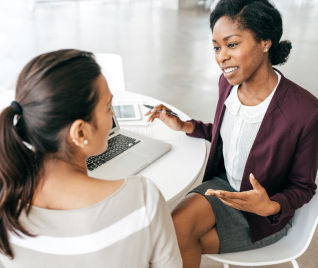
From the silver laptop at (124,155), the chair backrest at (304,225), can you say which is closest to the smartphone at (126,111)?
the silver laptop at (124,155)

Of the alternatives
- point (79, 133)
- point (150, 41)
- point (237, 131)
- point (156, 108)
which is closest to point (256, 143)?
point (237, 131)

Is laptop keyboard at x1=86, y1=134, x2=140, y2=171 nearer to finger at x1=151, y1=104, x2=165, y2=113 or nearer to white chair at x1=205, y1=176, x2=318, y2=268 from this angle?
finger at x1=151, y1=104, x2=165, y2=113

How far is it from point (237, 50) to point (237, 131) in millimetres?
344

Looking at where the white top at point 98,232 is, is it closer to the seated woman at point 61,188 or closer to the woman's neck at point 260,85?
the seated woman at point 61,188

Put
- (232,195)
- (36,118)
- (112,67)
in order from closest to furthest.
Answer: (36,118) < (232,195) < (112,67)

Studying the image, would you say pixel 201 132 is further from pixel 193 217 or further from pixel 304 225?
pixel 304 225

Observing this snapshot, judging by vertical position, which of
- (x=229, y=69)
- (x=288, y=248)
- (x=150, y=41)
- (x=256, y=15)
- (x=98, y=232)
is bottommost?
(x=150, y=41)

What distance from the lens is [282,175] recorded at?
144 cm

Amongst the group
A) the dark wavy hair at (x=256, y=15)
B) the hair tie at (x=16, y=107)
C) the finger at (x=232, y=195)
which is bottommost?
the finger at (x=232, y=195)

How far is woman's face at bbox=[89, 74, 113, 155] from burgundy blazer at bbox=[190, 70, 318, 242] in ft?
2.45

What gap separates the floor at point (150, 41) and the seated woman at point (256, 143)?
2.24 ft

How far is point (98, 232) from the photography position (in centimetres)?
77

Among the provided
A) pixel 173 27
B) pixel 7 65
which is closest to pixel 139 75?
pixel 7 65

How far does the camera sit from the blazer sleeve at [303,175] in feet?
4.30
